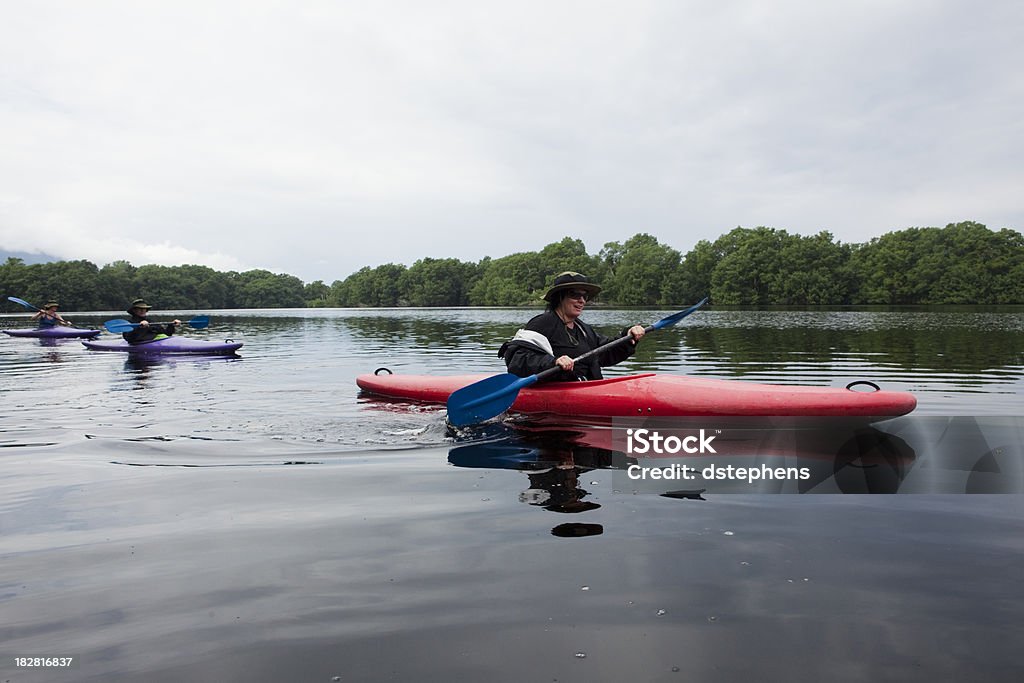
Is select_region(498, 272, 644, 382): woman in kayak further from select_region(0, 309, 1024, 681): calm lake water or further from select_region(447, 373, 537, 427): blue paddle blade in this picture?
select_region(0, 309, 1024, 681): calm lake water

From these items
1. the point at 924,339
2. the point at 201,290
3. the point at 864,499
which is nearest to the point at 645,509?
the point at 864,499

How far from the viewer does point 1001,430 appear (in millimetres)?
6270

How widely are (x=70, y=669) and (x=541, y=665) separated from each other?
1.73 metres

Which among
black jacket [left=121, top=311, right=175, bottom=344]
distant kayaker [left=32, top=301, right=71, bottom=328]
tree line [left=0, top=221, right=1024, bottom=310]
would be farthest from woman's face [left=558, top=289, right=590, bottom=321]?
tree line [left=0, top=221, right=1024, bottom=310]

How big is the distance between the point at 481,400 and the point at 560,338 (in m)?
1.21

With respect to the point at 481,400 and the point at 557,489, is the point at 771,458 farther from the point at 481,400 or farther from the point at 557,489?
the point at 481,400

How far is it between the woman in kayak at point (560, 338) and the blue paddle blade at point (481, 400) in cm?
30

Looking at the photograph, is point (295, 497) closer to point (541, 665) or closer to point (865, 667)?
point (541, 665)

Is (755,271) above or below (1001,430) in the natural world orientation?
above

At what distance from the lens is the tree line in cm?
7769

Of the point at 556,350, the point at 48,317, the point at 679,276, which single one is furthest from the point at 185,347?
the point at 679,276

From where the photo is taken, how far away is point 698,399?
6.49 m

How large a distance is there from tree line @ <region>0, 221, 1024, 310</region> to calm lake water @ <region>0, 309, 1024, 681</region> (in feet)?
278

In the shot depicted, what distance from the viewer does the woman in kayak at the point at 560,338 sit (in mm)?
7133
